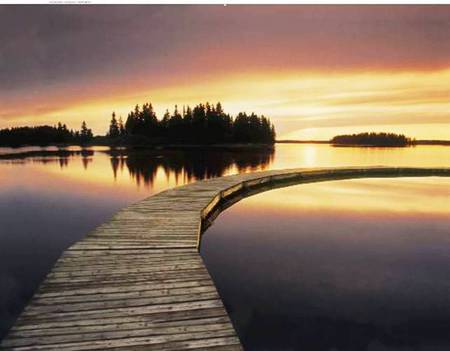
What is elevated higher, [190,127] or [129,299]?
[190,127]

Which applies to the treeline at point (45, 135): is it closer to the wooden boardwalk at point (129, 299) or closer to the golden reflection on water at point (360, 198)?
the golden reflection on water at point (360, 198)

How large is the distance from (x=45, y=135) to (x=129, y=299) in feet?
358

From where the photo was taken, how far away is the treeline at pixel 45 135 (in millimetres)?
95500

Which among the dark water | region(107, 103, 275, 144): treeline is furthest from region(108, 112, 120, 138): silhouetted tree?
the dark water

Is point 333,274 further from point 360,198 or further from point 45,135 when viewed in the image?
point 45,135

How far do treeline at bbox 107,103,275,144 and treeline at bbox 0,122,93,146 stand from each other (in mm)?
26445

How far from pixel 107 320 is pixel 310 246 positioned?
5.23 meters

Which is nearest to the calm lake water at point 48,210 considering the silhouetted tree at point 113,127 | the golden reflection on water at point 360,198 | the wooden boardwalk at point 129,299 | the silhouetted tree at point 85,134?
the wooden boardwalk at point 129,299

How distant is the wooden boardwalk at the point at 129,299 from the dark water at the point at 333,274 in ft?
2.98

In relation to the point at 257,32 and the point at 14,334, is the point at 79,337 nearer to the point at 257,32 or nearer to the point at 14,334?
the point at 14,334

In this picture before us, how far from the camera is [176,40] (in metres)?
14.4

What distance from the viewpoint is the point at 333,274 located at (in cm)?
577

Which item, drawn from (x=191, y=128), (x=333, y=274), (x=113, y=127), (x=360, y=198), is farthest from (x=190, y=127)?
(x=333, y=274)

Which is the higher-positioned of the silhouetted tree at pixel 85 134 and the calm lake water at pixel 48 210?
the silhouetted tree at pixel 85 134
